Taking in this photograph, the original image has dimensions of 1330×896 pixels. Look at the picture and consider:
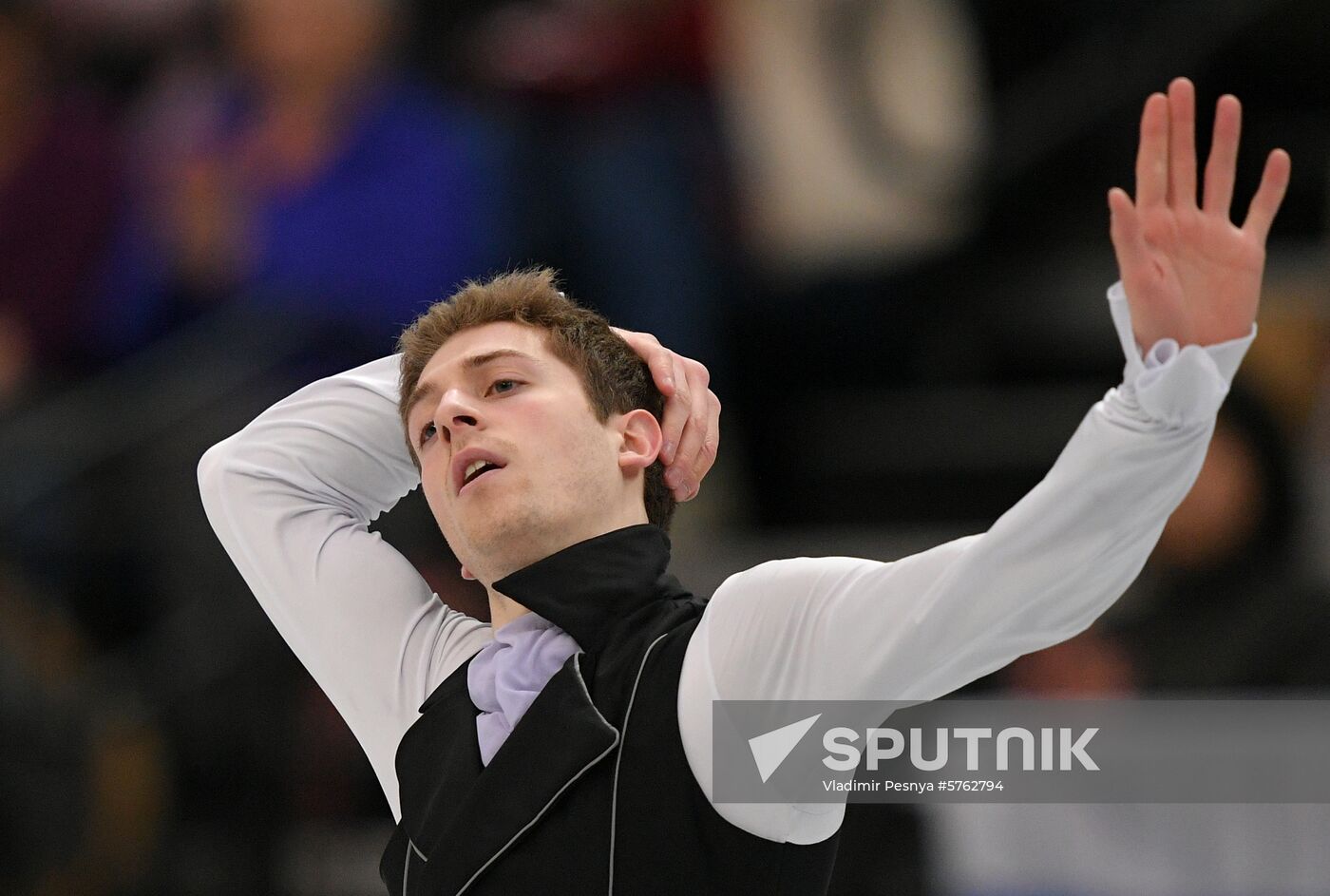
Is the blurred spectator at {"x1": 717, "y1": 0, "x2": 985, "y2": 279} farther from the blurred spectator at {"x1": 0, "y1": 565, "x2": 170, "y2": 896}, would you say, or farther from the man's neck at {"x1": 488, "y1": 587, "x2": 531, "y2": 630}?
the man's neck at {"x1": 488, "y1": 587, "x2": 531, "y2": 630}

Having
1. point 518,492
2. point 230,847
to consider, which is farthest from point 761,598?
point 230,847

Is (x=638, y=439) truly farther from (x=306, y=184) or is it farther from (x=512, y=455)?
(x=306, y=184)

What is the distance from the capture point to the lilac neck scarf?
6.68ft

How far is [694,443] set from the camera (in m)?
2.29

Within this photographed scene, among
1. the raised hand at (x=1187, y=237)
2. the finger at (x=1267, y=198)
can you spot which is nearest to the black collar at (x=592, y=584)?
the raised hand at (x=1187, y=237)

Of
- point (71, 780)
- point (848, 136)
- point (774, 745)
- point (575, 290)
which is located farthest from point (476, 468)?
point (848, 136)

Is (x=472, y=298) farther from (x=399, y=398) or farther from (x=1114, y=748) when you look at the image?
(x=1114, y=748)

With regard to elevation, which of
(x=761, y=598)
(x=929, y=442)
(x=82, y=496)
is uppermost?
(x=761, y=598)

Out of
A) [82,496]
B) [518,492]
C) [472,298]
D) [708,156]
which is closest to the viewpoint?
[518,492]

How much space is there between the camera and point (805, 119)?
4.95 metres

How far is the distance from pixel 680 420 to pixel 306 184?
2.83 meters

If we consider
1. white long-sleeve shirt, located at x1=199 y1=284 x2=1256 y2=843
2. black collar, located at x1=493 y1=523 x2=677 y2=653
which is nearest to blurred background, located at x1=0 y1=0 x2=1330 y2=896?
white long-sleeve shirt, located at x1=199 y1=284 x2=1256 y2=843

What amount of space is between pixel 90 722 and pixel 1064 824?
223 centimetres

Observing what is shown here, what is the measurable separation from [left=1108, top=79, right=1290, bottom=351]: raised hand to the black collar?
2.27ft
